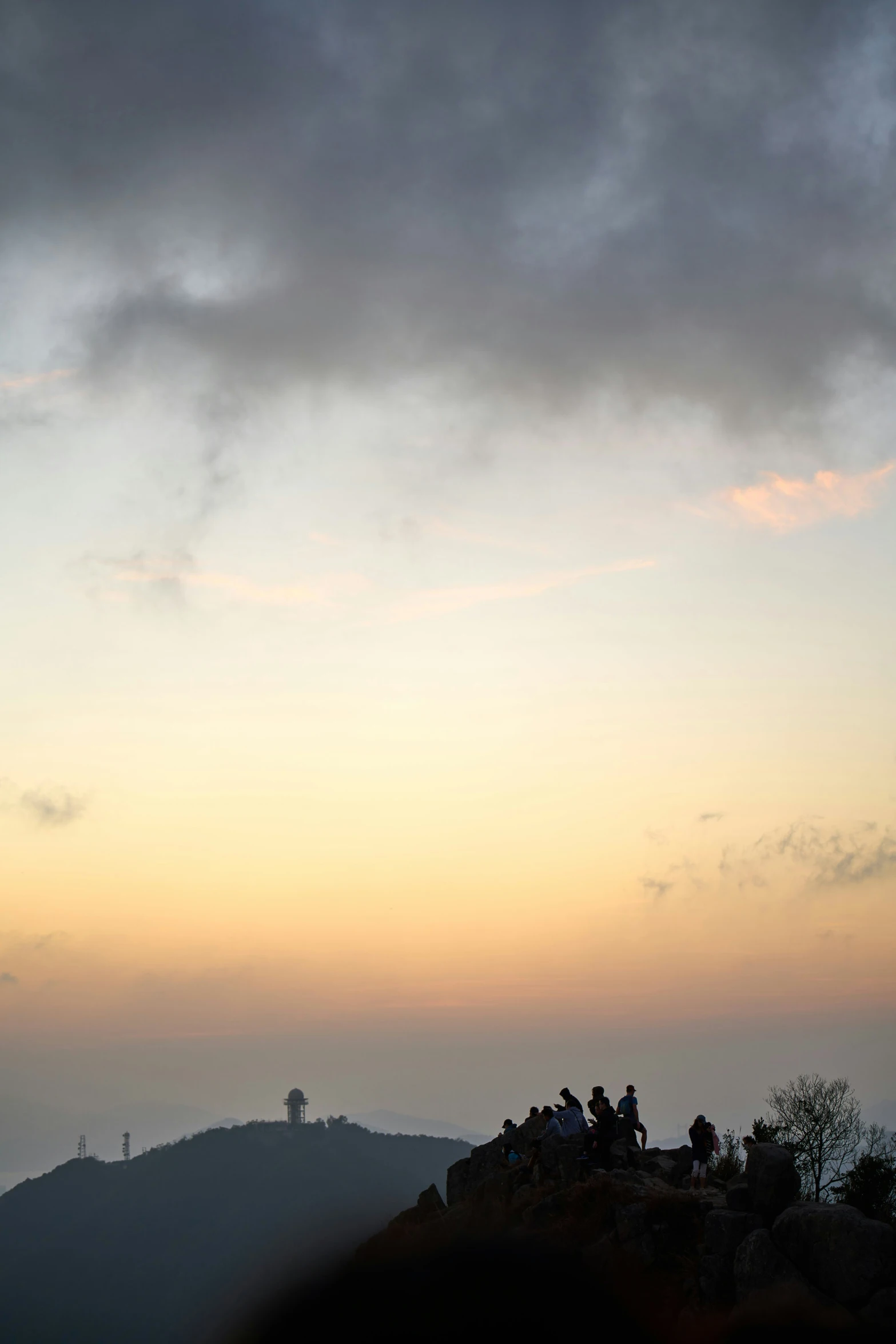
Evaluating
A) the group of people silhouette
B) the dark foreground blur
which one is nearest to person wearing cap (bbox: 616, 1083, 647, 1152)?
the group of people silhouette

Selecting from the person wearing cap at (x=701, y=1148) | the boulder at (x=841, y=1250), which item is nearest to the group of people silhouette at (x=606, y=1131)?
the person wearing cap at (x=701, y=1148)

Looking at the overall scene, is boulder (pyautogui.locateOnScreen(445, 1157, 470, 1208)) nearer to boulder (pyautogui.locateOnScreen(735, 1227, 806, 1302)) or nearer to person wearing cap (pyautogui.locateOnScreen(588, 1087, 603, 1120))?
person wearing cap (pyautogui.locateOnScreen(588, 1087, 603, 1120))

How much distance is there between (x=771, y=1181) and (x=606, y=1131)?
833 centimetres

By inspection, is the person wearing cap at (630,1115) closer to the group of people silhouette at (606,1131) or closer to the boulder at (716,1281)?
the group of people silhouette at (606,1131)

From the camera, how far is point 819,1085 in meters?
64.3

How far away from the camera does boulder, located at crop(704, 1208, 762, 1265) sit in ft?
80.9

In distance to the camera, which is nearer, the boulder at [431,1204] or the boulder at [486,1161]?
the boulder at [486,1161]

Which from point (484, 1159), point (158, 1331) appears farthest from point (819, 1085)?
point (158, 1331)

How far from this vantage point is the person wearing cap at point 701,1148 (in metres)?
30.2

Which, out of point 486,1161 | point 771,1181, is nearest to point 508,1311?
point 771,1181

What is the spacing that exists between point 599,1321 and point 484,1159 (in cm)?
1911

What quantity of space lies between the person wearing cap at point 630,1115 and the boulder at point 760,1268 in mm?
8956

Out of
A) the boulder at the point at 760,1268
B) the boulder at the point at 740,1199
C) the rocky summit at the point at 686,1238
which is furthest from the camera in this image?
the boulder at the point at 740,1199

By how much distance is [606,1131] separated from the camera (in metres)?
32.6
